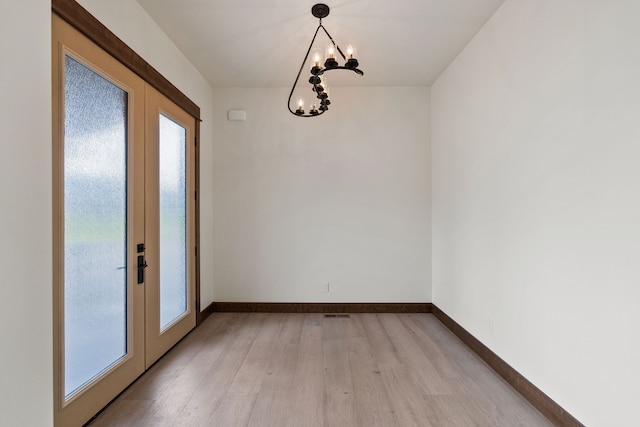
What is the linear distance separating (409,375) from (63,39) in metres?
3.26

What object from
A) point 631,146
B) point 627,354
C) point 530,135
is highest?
point 530,135

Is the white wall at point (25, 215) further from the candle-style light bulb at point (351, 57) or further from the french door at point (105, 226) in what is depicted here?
the candle-style light bulb at point (351, 57)

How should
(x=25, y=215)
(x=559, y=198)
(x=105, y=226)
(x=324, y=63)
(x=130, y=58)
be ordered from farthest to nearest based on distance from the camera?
1. (x=130, y=58)
2. (x=324, y=63)
3. (x=105, y=226)
4. (x=559, y=198)
5. (x=25, y=215)

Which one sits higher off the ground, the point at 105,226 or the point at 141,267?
the point at 105,226

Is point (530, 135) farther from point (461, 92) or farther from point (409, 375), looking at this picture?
point (409, 375)

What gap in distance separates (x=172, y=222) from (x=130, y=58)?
4.83 ft

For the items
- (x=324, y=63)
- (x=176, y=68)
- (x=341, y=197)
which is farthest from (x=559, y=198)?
(x=176, y=68)

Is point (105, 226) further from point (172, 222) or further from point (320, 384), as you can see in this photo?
point (320, 384)

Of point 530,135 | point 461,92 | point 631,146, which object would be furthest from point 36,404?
point 461,92

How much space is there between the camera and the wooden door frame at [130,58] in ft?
5.93

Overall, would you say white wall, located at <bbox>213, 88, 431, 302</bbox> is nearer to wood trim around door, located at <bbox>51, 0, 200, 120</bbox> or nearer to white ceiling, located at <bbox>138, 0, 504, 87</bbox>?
white ceiling, located at <bbox>138, 0, 504, 87</bbox>

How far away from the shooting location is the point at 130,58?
2.36m

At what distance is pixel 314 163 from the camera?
418cm

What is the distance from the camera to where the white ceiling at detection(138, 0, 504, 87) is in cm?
254
